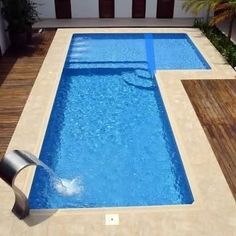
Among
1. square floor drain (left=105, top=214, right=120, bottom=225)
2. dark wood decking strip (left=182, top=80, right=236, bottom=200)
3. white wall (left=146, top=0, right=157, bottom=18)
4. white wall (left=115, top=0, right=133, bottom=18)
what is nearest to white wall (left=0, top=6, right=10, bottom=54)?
white wall (left=115, top=0, right=133, bottom=18)

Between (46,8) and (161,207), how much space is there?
15.2 m

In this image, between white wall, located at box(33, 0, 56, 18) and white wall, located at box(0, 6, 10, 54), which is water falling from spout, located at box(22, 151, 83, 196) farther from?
white wall, located at box(33, 0, 56, 18)

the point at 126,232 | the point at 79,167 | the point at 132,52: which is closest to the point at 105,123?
the point at 79,167

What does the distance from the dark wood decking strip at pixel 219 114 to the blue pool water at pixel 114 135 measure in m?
0.97

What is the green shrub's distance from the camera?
1334cm

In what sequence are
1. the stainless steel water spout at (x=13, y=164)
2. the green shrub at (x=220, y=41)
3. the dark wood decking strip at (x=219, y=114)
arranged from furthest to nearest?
the green shrub at (x=220, y=41) < the dark wood decking strip at (x=219, y=114) < the stainless steel water spout at (x=13, y=164)

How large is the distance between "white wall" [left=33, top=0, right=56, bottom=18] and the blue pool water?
5249 mm

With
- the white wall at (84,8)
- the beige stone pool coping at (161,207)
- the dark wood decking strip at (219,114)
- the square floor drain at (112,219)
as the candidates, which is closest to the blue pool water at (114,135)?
the beige stone pool coping at (161,207)

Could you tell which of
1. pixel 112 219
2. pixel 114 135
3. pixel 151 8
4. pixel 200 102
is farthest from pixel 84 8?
pixel 112 219

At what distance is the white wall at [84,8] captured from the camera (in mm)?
18828

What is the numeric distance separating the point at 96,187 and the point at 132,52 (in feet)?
28.2

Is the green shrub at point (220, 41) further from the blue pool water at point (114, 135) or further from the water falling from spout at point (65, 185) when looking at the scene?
the water falling from spout at point (65, 185)

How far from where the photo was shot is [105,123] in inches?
395

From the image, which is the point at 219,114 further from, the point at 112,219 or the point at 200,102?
the point at 112,219
